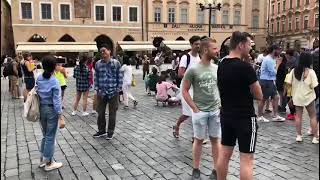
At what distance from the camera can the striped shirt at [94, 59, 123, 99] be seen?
698cm

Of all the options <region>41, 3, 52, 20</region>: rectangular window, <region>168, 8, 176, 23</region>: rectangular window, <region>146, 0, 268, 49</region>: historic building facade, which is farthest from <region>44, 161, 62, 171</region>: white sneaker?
<region>168, 8, 176, 23</region>: rectangular window

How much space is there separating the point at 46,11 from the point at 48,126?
3863 cm

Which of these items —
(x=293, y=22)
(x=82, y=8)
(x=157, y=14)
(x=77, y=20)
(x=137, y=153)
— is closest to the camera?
(x=137, y=153)

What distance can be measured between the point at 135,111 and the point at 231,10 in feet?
136

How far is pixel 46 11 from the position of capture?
1625 inches

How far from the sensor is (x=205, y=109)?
462cm

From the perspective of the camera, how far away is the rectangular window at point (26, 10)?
1594 inches

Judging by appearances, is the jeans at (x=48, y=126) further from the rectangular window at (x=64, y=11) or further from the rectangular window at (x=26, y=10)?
the rectangular window at (x=64, y=11)

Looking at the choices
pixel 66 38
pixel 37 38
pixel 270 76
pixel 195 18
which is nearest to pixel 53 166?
pixel 270 76

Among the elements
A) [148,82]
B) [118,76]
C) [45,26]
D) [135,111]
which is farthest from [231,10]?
[118,76]

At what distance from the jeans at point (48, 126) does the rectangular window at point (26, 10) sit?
38.3 m

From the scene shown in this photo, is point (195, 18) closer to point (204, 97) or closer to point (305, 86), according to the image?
point (305, 86)

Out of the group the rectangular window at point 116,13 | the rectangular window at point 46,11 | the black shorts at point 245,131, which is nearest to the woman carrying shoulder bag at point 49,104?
the black shorts at point 245,131

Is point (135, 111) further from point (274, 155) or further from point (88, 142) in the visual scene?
point (274, 155)
